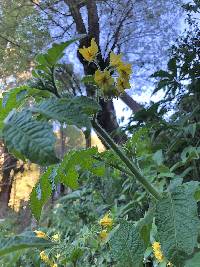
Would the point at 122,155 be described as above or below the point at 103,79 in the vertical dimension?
below

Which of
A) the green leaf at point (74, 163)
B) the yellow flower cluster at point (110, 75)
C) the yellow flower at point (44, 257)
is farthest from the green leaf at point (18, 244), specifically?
the yellow flower at point (44, 257)

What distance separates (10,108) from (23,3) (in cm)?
607

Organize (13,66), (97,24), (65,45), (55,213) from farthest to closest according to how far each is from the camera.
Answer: (13,66)
(97,24)
(55,213)
(65,45)

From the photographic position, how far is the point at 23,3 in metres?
6.14

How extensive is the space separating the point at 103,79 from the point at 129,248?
0.70 ft

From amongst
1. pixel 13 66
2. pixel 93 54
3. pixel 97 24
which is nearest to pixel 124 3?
pixel 97 24

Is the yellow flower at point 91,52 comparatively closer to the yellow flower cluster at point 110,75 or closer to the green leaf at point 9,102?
the yellow flower cluster at point 110,75

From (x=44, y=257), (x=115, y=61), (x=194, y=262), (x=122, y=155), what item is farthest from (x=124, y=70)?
(x=44, y=257)

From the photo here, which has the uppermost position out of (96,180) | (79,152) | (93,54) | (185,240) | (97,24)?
(97,24)

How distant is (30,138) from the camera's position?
1.10 ft

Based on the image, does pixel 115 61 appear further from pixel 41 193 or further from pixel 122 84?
pixel 41 193

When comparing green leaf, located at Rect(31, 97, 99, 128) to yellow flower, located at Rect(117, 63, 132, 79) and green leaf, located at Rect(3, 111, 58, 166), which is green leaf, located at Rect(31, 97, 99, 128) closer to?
green leaf, located at Rect(3, 111, 58, 166)

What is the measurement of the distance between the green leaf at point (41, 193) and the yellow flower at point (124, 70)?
0.57ft

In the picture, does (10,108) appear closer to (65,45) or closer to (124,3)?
(65,45)
